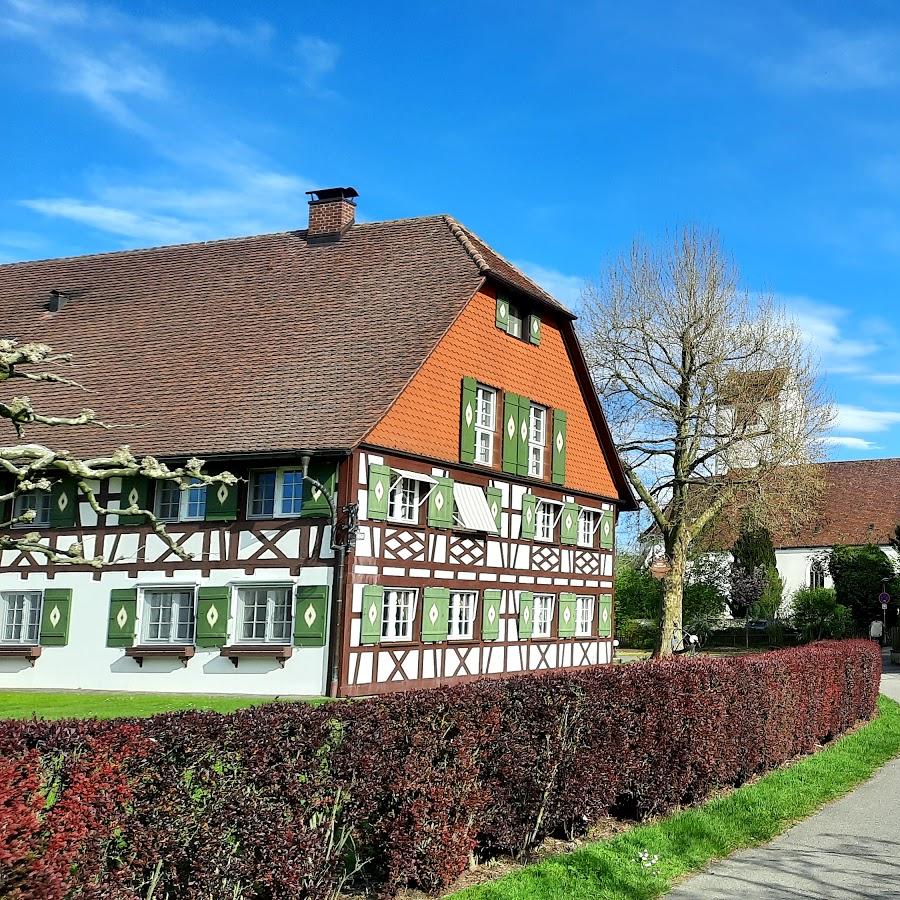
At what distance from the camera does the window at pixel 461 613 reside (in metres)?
23.1

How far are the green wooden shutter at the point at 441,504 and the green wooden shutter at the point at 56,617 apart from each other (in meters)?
7.31

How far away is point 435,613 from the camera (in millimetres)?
21953

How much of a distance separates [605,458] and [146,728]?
25430mm

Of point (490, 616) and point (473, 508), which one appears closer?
point (473, 508)

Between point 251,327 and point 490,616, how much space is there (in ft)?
27.2

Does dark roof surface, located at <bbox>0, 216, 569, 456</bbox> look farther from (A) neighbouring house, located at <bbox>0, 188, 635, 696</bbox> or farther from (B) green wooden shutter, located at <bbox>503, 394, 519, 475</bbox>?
(B) green wooden shutter, located at <bbox>503, 394, 519, 475</bbox>

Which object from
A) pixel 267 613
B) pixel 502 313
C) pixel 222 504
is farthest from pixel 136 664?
pixel 502 313

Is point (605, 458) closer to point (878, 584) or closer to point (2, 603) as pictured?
point (2, 603)

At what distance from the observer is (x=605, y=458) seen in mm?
30125

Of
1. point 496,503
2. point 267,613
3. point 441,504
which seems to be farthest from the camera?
point 496,503

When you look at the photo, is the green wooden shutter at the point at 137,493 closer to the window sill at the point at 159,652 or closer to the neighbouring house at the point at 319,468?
the neighbouring house at the point at 319,468

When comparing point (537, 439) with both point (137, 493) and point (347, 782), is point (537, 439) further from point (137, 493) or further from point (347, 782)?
point (347, 782)

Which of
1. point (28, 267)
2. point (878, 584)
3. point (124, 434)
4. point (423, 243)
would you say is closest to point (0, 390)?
point (124, 434)

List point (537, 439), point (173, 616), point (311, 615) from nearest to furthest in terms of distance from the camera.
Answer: point (311, 615) → point (173, 616) → point (537, 439)
